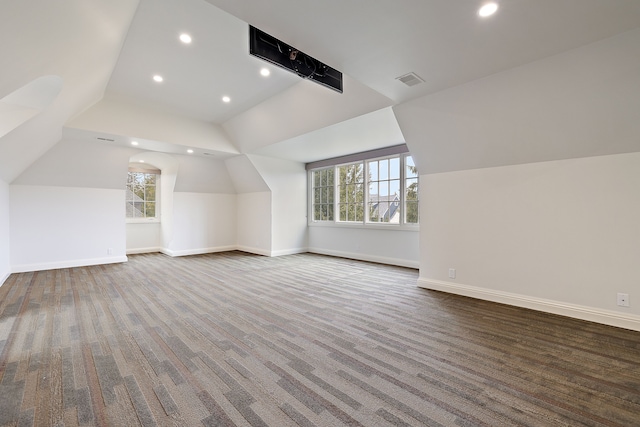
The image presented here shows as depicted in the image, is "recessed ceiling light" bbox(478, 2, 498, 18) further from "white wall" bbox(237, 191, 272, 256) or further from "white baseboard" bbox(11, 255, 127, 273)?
"white baseboard" bbox(11, 255, 127, 273)

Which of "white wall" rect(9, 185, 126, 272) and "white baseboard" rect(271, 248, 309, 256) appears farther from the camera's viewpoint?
"white baseboard" rect(271, 248, 309, 256)

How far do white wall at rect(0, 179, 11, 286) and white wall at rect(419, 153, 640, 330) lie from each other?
695 cm

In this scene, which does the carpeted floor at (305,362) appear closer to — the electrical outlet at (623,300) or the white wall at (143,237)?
the electrical outlet at (623,300)

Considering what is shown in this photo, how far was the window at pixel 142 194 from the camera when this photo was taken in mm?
7867

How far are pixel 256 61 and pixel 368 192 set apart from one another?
390cm

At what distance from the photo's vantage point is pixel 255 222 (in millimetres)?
7875

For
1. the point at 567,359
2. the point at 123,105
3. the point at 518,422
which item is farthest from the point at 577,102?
the point at 123,105

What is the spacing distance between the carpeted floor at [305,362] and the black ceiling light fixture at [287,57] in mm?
2803

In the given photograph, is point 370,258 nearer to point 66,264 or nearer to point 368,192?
point 368,192

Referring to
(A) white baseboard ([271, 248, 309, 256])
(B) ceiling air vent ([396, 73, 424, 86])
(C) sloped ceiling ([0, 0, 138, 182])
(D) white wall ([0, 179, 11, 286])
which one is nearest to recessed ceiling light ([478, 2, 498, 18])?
(B) ceiling air vent ([396, 73, 424, 86])

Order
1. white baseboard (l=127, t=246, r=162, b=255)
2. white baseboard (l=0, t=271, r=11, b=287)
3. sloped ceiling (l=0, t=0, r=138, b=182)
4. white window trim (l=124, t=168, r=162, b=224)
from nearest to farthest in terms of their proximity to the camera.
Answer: sloped ceiling (l=0, t=0, r=138, b=182), white baseboard (l=0, t=271, r=11, b=287), white baseboard (l=127, t=246, r=162, b=255), white window trim (l=124, t=168, r=162, b=224)

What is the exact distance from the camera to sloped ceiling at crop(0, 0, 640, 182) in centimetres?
196

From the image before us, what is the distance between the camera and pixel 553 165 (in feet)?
10.6

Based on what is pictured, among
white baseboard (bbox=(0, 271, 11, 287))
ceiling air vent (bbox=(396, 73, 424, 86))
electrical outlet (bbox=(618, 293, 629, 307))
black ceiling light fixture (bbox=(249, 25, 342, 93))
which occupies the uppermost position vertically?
black ceiling light fixture (bbox=(249, 25, 342, 93))
